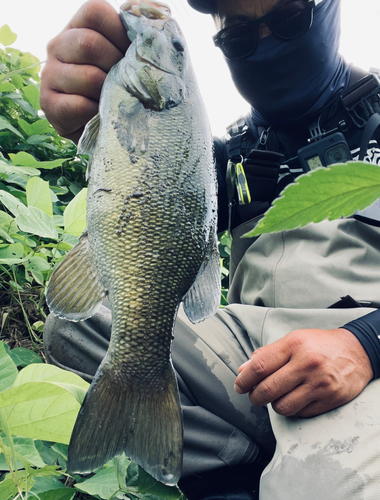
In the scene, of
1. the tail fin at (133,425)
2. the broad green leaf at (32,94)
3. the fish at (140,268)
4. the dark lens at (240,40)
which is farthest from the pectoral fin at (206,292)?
the broad green leaf at (32,94)

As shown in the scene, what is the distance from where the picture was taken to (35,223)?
1.33 meters

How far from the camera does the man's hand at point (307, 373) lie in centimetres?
110

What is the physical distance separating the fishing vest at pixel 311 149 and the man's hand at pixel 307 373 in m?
0.60

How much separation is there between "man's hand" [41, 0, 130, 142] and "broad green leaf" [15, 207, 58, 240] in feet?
1.26

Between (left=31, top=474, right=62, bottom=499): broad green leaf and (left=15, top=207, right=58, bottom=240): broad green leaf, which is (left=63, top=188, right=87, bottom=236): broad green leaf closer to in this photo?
(left=15, top=207, right=58, bottom=240): broad green leaf

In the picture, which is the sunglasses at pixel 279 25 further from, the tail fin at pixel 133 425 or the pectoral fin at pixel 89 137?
the tail fin at pixel 133 425

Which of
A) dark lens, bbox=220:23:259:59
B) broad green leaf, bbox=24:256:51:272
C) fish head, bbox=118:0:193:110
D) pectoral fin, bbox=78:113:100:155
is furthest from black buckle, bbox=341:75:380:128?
broad green leaf, bbox=24:256:51:272

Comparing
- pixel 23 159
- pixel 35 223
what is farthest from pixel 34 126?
pixel 35 223

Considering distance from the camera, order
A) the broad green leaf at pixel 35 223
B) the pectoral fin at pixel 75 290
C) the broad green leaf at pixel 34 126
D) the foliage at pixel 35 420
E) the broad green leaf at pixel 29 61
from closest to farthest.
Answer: the foliage at pixel 35 420 → the pectoral fin at pixel 75 290 → the broad green leaf at pixel 35 223 → the broad green leaf at pixel 34 126 → the broad green leaf at pixel 29 61

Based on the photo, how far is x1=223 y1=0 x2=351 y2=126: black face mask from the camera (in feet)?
6.33

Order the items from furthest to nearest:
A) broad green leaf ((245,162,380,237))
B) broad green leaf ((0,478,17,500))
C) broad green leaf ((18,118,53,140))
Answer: broad green leaf ((18,118,53,140)) < broad green leaf ((0,478,17,500)) < broad green leaf ((245,162,380,237))

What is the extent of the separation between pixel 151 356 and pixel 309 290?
0.86 m

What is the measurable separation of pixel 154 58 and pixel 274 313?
101 cm

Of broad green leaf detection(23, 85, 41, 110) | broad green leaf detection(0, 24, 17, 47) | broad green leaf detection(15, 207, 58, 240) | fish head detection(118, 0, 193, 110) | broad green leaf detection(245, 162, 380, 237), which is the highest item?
broad green leaf detection(0, 24, 17, 47)
